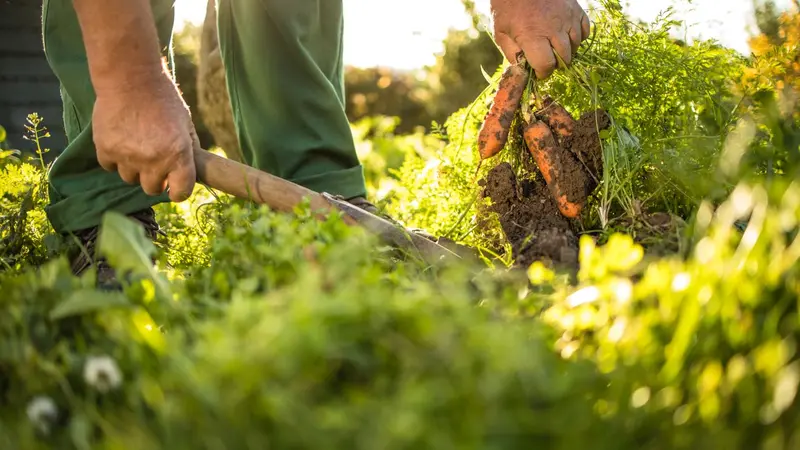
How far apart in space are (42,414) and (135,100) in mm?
1212

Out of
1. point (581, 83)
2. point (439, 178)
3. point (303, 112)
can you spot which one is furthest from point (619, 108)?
point (303, 112)

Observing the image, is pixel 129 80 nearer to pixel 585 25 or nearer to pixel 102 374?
pixel 102 374

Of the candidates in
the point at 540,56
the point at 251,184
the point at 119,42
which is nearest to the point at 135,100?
the point at 119,42

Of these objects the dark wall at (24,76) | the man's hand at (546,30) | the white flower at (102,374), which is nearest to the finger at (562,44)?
the man's hand at (546,30)

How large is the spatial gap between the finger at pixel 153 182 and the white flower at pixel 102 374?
120cm

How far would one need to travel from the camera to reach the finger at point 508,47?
245cm

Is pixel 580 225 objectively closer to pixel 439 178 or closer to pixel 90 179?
pixel 439 178

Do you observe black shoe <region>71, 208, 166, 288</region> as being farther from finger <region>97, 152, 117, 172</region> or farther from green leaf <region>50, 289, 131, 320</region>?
green leaf <region>50, 289, 131, 320</region>

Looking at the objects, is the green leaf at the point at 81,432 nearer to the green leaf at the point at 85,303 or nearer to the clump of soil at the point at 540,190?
the green leaf at the point at 85,303

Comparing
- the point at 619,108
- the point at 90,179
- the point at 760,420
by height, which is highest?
the point at 760,420

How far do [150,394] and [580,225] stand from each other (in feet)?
5.19

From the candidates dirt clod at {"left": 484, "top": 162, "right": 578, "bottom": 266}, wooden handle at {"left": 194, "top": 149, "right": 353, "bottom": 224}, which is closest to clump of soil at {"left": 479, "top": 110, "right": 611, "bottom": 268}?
dirt clod at {"left": 484, "top": 162, "right": 578, "bottom": 266}

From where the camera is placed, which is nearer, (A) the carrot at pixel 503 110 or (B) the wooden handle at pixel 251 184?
(B) the wooden handle at pixel 251 184

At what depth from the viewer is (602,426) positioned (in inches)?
36.4
